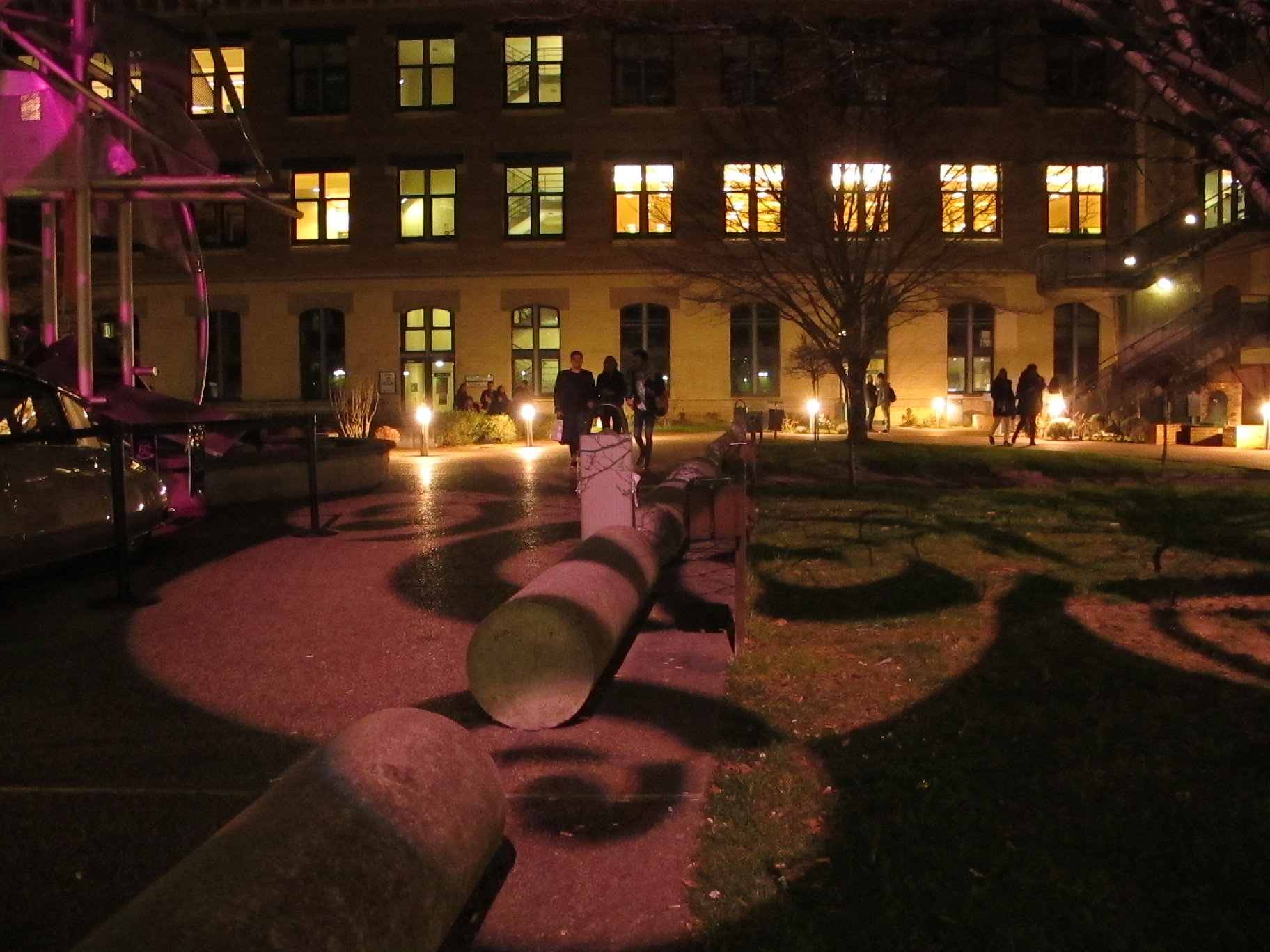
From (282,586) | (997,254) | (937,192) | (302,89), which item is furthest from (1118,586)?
(302,89)

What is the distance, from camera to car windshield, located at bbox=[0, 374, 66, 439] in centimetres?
953

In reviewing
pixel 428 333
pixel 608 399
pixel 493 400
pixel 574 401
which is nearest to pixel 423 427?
pixel 608 399

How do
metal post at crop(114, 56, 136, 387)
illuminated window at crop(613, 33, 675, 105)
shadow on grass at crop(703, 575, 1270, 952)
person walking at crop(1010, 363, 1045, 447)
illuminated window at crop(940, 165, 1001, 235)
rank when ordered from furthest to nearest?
illuminated window at crop(613, 33, 675, 105) → person walking at crop(1010, 363, 1045, 447) → illuminated window at crop(940, 165, 1001, 235) → metal post at crop(114, 56, 136, 387) → shadow on grass at crop(703, 575, 1270, 952)

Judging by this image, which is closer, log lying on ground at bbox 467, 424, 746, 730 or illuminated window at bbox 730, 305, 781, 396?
log lying on ground at bbox 467, 424, 746, 730

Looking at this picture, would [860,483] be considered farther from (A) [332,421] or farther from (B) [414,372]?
(B) [414,372]

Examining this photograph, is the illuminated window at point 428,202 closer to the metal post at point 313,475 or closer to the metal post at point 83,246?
the metal post at point 83,246

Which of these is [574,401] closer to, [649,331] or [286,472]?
[286,472]

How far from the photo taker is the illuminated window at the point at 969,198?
88.0ft

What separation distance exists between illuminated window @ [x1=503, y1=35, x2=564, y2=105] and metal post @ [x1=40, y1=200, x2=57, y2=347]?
25308mm

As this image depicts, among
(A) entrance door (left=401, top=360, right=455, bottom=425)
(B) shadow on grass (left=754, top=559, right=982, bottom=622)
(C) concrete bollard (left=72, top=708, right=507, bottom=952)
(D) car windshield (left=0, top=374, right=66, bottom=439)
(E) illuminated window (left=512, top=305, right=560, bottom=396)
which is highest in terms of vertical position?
(E) illuminated window (left=512, top=305, right=560, bottom=396)

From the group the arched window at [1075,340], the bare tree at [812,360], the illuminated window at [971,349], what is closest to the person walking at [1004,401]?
the bare tree at [812,360]

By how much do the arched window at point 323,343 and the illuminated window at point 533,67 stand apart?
8.15 m

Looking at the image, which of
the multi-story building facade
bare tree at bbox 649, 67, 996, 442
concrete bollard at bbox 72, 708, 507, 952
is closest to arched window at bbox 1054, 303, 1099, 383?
the multi-story building facade

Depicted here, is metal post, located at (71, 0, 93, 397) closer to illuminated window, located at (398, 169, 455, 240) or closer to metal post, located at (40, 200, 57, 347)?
metal post, located at (40, 200, 57, 347)
